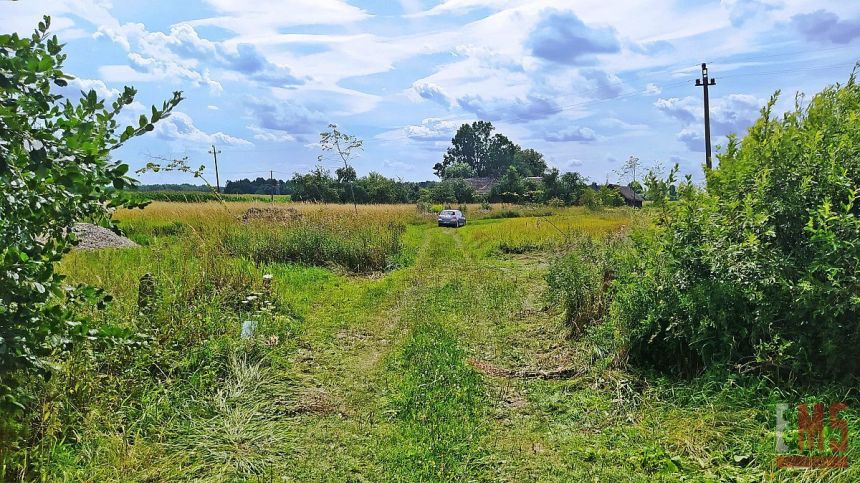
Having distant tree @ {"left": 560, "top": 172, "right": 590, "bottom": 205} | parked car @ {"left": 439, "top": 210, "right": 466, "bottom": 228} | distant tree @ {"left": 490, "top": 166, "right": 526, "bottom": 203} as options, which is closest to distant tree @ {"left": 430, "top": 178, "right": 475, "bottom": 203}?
distant tree @ {"left": 490, "top": 166, "right": 526, "bottom": 203}

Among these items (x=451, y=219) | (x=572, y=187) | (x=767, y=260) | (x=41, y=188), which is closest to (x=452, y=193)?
(x=572, y=187)

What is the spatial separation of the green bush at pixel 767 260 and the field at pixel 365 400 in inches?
11.7

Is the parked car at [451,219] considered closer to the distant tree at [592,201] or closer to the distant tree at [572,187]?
the distant tree at [592,201]

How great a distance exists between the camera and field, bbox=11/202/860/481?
347 cm

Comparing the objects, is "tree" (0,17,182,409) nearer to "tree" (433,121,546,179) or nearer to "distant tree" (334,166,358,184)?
"distant tree" (334,166,358,184)

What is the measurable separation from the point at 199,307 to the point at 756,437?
535cm

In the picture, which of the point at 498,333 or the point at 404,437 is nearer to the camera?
the point at 404,437

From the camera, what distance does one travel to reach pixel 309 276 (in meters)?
10.5

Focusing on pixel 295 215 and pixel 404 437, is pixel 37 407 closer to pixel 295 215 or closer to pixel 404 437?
pixel 404 437

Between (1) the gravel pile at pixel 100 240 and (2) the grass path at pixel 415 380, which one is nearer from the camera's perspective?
(2) the grass path at pixel 415 380

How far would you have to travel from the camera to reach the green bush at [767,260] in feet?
11.9

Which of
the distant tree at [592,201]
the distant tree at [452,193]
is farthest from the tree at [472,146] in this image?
the distant tree at [592,201]

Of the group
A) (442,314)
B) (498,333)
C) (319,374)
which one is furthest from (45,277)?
(442,314)

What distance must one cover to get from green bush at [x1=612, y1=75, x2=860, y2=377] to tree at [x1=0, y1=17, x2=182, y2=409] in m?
4.15
